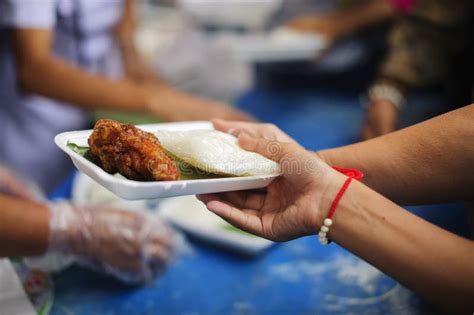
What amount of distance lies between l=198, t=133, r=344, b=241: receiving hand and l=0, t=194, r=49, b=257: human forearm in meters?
0.55

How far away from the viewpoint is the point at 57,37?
2.46 meters

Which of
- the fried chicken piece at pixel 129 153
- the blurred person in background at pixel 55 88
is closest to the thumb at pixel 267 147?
the fried chicken piece at pixel 129 153

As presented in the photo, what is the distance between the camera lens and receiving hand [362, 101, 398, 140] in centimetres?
191

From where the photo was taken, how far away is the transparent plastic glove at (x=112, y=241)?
1.46 meters

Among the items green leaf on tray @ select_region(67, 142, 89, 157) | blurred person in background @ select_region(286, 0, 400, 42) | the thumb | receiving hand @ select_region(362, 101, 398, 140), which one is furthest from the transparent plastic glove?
blurred person in background @ select_region(286, 0, 400, 42)

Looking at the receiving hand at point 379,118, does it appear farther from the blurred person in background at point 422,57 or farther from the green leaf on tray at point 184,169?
the green leaf on tray at point 184,169

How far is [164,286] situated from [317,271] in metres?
0.51

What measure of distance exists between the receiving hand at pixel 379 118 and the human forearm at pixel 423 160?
0.49 meters

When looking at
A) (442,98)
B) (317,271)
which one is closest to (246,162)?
(317,271)

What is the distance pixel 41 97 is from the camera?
238 cm

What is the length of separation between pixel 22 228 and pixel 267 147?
76cm

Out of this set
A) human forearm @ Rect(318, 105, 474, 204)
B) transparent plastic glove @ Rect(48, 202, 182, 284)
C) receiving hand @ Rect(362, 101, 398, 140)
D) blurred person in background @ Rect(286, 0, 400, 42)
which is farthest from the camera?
blurred person in background @ Rect(286, 0, 400, 42)

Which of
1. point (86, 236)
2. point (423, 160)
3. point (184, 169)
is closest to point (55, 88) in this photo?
point (86, 236)

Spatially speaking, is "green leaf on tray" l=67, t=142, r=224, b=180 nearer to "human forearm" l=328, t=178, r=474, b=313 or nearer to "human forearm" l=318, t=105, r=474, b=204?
"human forearm" l=328, t=178, r=474, b=313
